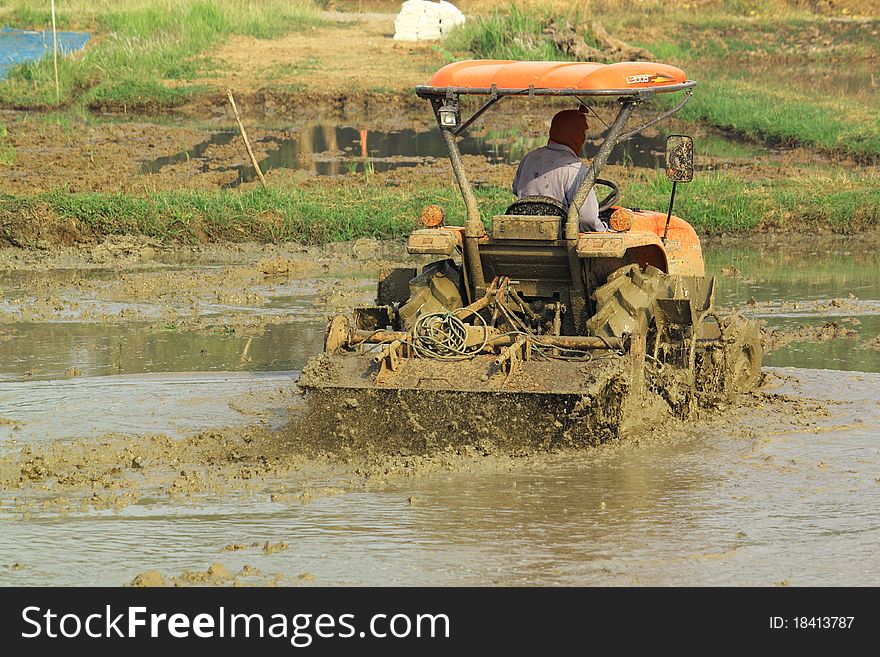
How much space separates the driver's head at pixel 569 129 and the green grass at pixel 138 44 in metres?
22.0

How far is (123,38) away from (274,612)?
104 feet

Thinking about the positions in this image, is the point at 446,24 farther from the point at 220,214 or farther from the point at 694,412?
the point at 694,412

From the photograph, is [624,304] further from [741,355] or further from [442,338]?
[741,355]

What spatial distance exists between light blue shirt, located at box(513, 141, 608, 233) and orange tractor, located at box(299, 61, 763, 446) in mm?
132

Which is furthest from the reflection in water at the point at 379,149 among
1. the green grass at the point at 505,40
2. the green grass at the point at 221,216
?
the green grass at the point at 505,40

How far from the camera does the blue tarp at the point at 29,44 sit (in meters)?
34.2

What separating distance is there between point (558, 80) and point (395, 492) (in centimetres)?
247

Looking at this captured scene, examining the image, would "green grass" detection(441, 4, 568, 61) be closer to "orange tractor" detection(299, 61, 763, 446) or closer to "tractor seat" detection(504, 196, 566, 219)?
"orange tractor" detection(299, 61, 763, 446)

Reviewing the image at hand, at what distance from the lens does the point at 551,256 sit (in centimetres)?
825

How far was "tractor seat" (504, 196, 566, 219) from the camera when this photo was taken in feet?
26.8

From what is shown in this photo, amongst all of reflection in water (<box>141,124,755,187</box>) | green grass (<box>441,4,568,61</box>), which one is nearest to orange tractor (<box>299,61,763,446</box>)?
reflection in water (<box>141,124,755,187</box>)

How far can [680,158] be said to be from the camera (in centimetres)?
812

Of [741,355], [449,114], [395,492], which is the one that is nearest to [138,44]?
[741,355]

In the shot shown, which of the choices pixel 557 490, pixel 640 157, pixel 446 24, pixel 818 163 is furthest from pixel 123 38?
pixel 557 490
